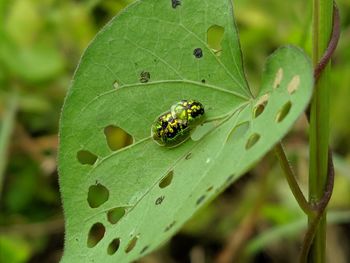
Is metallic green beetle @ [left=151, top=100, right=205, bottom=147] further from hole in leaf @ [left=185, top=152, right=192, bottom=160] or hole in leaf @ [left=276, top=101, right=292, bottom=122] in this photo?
hole in leaf @ [left=276, top=101, right=292, bottom=122]

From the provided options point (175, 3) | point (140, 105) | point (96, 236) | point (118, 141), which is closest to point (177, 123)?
point (140, 105)

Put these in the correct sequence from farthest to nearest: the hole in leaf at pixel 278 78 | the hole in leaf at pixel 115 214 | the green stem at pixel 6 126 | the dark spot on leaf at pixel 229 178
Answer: the green stem at pixel 6 126 < the hole in leaf at pixel 115 214 < the hole in leaf at pixel 278 78 < the dark spot on leaf at pixel 229 178

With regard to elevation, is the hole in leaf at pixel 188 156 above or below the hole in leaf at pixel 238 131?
below

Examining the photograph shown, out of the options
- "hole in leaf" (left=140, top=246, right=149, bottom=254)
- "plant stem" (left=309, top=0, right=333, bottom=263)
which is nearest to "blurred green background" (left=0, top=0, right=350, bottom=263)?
"plant stem" (left=309, top=0, right=333, bottom=263)

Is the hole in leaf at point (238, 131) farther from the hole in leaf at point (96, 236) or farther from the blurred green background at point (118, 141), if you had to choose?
the blurred green background at point (118, 141)

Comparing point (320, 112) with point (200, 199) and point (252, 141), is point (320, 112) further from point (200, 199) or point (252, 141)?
point (200, 199)

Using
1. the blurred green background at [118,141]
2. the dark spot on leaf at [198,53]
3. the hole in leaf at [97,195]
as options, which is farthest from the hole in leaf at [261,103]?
the blurred green background at [118,141]
